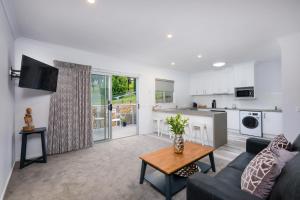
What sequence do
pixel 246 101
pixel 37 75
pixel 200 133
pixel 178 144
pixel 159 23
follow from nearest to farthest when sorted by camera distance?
1. pixel 178 144
2. pixel 159 23
3. pixel 37 75
4. pixel 200 133
5. pixel 246 101

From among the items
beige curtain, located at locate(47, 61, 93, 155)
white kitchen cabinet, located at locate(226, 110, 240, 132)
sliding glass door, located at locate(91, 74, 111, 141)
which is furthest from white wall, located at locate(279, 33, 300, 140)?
beige curtain, located at locate(47, 61, 93, 155)

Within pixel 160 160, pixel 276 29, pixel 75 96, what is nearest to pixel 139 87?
pixel 75 96

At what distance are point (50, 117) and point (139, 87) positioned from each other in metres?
2.83

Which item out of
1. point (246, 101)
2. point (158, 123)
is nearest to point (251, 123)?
point (246, 101)

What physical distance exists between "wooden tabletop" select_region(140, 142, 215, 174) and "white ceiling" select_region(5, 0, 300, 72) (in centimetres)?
220

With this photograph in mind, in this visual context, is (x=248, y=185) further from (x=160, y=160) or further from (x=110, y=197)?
(x=110, y=197)

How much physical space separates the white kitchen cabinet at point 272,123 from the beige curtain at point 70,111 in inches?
212

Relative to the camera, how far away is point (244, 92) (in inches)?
211

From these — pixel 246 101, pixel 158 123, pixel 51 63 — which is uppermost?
pixel 51 63

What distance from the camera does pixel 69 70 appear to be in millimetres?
3611

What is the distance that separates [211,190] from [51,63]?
13.1ft

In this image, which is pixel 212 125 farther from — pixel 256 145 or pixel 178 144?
pixel 178 144

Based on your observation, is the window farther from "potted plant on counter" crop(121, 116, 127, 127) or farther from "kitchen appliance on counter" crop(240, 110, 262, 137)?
"kitchen appliance on counter" crop(240, 110, 262, 137)

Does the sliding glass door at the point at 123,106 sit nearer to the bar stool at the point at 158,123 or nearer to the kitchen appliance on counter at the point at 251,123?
the bar stool at the point at 158,123
